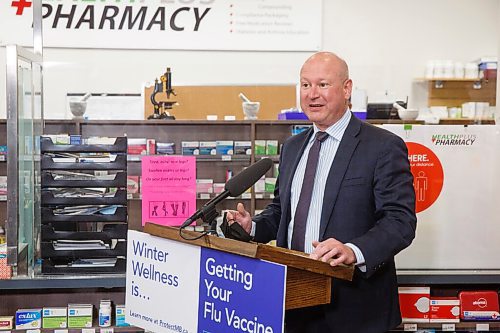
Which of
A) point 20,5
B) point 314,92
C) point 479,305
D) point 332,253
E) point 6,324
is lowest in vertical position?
point 6,324

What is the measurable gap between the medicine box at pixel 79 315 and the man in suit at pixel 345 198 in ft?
3.78

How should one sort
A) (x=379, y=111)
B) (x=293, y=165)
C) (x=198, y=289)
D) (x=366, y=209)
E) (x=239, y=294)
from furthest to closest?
(x=379, y=111), (x=293, y=165), (x=366, y=209), (x=198, y=289), (x=239, y=294)

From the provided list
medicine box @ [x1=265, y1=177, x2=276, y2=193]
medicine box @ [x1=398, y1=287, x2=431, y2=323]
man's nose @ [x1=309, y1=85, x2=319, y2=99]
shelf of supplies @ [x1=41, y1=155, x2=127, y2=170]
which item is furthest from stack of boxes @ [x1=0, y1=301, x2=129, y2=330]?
medicine box @ [x1=265, y1=177, x2=276, y2=193]

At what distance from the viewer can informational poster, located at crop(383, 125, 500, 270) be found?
2697mm

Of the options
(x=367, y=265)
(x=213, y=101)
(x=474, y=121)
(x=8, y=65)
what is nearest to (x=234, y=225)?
(x=367, y=265)

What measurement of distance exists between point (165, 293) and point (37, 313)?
1.36 metres

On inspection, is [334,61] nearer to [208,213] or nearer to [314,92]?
[314,92]

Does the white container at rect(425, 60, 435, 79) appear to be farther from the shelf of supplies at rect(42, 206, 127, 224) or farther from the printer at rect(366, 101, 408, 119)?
the shelf of supplies at rect(42, 206, 127, 224)

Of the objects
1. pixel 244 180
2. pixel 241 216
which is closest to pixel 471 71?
pixel 241 216

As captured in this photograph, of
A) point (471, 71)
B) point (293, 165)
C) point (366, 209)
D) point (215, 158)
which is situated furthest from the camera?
point (471, 71)

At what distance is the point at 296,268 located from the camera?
5.05ft

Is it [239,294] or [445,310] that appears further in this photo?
[445,310]

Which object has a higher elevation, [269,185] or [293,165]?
[293,165]

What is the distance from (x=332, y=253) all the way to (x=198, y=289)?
365 mm
